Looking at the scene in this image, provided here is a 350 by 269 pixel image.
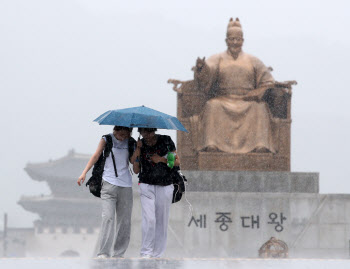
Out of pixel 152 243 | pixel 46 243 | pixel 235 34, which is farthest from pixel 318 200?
pixel 46 243

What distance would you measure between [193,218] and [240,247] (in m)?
0.61

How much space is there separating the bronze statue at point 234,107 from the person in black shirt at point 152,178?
5.04m

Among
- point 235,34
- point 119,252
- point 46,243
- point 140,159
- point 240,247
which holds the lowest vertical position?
point 46,243

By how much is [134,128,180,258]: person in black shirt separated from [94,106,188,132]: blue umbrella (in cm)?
6

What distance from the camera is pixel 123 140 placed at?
5496mm

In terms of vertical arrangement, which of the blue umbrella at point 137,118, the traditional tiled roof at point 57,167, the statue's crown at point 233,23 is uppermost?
the statue's crown at point 233,23

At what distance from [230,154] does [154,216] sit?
16.8ft

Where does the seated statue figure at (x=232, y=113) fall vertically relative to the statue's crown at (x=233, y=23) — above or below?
below

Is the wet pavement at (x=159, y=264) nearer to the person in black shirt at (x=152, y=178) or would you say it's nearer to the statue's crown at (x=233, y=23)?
the person in black shirt at (x=152, y=178)

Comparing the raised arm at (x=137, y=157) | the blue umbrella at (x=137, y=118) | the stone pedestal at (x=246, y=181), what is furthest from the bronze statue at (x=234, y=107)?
the raised arm at (x=137, y=157)

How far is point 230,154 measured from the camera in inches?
412

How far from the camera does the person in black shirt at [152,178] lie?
541 centimetres

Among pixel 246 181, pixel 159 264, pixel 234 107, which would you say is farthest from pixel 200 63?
pixel 159 264

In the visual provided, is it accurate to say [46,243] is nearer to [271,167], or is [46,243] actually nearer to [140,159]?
[271,167]
